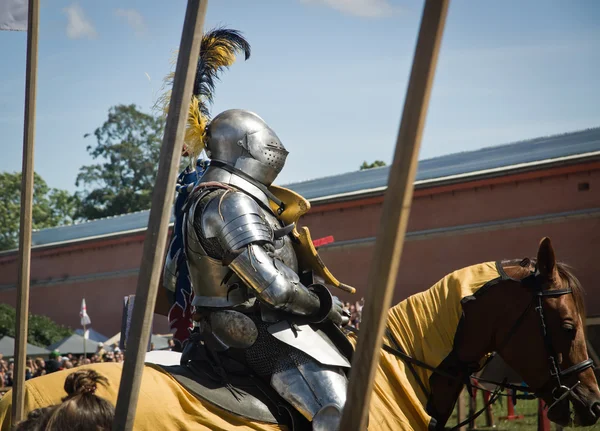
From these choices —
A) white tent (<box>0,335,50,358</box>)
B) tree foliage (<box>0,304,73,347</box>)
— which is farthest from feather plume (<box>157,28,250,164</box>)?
tree foliage (<box>0,304,73,347</box>)

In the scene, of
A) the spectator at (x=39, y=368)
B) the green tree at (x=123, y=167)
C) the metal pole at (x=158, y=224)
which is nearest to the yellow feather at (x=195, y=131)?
the metal pole at (x=158, y=224)

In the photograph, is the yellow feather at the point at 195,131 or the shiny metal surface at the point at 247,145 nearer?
the shiny metal surface at the point at 247,145

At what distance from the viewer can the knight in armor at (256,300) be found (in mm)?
4695

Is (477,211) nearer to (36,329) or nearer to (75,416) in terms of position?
(36,329)

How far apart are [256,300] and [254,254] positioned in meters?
0.34

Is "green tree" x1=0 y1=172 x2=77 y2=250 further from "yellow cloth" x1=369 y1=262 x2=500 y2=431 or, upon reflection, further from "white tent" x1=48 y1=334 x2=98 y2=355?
"yellow cloth" x1=369 y1=262 x2=500 y2=431

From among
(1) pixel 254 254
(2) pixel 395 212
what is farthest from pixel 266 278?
(2) pixel 395 212

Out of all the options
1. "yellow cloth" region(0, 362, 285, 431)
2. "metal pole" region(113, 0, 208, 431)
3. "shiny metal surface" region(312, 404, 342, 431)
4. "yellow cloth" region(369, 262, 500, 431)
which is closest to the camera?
"metal pole" region(113, 0, 208, 431)

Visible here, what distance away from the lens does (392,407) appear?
4.96m

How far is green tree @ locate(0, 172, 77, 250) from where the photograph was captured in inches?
1984

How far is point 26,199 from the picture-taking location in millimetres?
4801

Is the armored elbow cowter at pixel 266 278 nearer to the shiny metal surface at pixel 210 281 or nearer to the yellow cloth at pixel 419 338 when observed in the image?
the shiny metal surface at pixel 210 281

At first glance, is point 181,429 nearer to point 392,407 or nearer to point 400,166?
point 392,407

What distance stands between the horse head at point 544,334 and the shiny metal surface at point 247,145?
4.75ft
